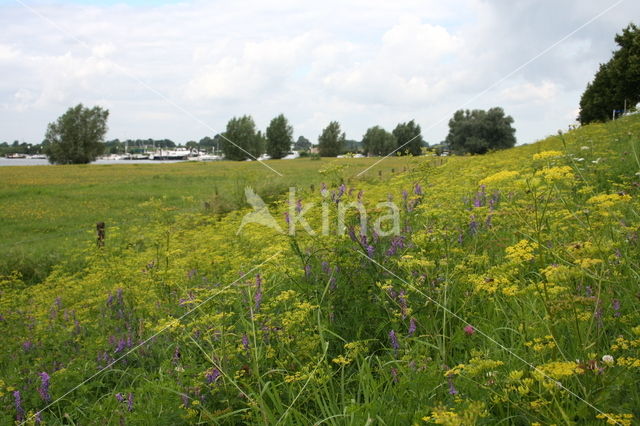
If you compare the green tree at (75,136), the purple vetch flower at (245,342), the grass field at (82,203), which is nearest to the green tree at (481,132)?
the grass field at (82,203)

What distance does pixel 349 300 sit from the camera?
370 centimetres

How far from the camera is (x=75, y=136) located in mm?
55219

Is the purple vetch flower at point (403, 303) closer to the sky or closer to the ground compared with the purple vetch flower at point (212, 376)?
closer to the sky

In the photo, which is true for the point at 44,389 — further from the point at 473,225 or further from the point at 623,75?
the point at 623,75

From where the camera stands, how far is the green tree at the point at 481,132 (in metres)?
21.5

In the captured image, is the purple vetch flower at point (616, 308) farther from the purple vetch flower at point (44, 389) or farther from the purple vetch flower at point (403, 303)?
the purple vetch flower at point (44, 389)

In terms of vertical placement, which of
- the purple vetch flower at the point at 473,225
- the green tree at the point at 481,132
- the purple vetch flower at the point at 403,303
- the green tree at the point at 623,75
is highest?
the green tree at the point at 623,75

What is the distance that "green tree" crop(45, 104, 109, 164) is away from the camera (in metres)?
52.8

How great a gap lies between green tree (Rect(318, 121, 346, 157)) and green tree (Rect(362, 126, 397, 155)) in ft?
2.81

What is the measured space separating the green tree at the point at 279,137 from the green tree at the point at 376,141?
5.88 m

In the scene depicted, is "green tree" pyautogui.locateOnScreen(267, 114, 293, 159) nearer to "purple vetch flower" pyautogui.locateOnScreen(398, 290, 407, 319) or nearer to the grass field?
the grass field

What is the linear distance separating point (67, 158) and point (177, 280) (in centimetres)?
5752

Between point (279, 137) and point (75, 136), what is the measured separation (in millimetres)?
46342


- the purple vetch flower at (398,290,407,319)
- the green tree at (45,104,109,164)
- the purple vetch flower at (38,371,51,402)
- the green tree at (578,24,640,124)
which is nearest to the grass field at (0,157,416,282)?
the purple vetch flower at (398,290,407,319)
